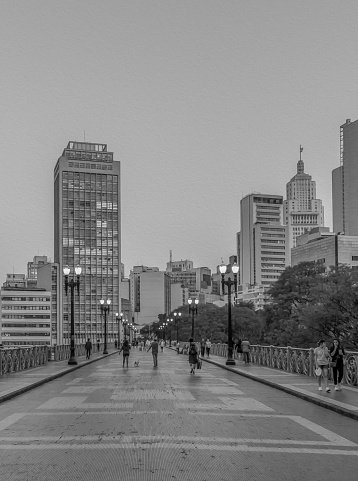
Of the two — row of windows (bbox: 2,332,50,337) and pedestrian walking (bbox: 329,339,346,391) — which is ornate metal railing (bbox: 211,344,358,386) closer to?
pedestrian walking (bbox: 329,339,346,391)

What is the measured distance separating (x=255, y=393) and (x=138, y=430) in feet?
31.4

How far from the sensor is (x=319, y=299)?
2265 inches

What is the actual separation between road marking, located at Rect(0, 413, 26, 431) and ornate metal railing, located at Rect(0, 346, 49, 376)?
13867 mm

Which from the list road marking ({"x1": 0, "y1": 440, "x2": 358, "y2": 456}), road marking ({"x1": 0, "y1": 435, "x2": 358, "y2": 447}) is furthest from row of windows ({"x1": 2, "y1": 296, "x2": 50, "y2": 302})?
road marking ({"x1": 0, "y1": 440, "x2": 358, "y2": 456})

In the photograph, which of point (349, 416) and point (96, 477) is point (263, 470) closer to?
point (96, 477)

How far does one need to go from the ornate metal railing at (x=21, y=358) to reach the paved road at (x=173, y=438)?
984 centimetres

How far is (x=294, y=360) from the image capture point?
1209 inches

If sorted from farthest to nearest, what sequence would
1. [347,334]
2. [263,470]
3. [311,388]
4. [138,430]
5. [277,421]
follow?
[347,334] → [311,388] → [277,421] → [138,430] → [263,470]

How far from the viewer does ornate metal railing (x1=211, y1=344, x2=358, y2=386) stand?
23080mm

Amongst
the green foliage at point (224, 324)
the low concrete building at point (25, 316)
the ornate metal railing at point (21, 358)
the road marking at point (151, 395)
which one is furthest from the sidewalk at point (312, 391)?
the low concrete building at point (25, 316)

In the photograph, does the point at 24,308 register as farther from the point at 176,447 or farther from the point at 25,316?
the point at 176,447

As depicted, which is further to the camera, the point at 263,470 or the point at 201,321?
the point at 201,321

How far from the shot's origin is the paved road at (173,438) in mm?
9570

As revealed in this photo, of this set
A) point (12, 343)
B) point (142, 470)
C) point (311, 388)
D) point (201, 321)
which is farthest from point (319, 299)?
point (12, 343)
